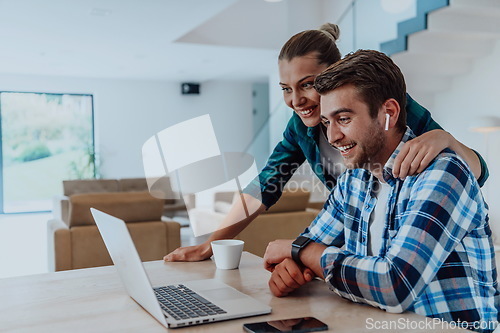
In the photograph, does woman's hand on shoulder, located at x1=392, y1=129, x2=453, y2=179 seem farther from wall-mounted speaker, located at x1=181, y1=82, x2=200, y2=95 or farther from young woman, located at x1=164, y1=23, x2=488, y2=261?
wall-mounted speaker, located at x1=181, y1=82, x2=200, y2=95

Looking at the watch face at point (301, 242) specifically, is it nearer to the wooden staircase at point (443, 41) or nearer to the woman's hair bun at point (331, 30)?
the woman's hair bun at point (331, 30)

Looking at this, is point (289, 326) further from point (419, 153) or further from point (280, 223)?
point (280, 223)

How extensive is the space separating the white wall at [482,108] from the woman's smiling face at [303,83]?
4581 mm

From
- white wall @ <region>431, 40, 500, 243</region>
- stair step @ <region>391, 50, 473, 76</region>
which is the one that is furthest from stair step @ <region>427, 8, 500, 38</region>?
white wall @ <region>431, 40, 500, 243</region>

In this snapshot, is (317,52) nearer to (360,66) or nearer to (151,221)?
(360,66)

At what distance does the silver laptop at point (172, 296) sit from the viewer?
2.98 feet

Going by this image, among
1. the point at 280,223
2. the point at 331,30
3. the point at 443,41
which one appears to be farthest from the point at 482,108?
the point at 331,30

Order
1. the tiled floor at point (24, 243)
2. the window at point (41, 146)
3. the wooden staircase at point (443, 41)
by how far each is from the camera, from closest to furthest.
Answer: the wooden staircase at point (443, 41), the tiled floor at point (24, 243), the window at point (41, 146)

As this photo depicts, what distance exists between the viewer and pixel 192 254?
5.03 feet

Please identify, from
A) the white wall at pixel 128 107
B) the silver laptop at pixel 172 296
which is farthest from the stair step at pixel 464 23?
the white wall at pixel 128 107

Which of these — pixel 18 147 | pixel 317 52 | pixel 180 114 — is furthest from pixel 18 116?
pixel 317 52

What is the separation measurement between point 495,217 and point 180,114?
654 cm

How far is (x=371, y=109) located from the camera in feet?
3.73

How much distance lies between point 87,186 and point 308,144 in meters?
6.03
